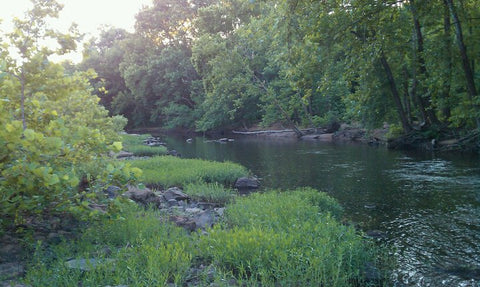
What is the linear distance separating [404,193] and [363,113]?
13.3m

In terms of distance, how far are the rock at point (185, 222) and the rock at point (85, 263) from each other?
244 cm

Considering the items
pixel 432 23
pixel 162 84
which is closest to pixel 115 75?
pixel 162 84

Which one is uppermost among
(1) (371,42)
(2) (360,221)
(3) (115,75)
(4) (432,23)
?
(3) (115,75)

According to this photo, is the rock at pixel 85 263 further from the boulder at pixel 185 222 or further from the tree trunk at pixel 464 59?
the tree trunk at pixel 464 59

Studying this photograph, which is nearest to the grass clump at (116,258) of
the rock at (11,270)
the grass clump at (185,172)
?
the rock at (11,270)

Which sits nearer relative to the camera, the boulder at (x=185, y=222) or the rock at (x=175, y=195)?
the boulder at (x=185, y=222)

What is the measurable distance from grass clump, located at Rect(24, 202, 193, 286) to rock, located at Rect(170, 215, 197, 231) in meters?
0.80

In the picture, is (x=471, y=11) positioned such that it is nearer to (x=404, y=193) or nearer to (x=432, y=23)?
(x=432, y=23)

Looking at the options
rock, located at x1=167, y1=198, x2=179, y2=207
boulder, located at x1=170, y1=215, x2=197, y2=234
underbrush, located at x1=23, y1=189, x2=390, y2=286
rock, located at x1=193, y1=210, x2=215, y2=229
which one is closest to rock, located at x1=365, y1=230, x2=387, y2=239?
underbrush, located at x1=23, y1=189, x2=390, y2=286

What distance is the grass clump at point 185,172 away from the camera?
13781 millimetres

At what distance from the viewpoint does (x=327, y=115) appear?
36531 millimetres

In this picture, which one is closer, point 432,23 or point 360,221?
point 360,221

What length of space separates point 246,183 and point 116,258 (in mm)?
9087

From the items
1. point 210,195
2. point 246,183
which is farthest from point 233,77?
point 210,195
